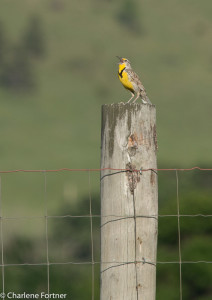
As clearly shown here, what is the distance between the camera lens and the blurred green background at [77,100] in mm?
48125

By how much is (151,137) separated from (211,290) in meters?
24.4

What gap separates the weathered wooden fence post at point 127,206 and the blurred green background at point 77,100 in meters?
24.9

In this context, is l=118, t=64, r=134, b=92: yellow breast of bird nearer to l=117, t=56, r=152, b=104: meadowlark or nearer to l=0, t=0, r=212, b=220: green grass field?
l=117, t=56, r=152, b=104: meadowlark

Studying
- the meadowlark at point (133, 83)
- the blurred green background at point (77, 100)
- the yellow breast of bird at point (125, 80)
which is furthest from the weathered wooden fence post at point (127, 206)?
the blurred green background at point (77, 100)

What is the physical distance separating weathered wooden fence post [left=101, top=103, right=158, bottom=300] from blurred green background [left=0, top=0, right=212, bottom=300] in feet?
81.8

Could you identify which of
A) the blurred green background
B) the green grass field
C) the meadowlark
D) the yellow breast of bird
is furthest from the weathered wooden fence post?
the green grass field

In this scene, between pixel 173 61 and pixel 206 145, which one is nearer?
pixel 206 145

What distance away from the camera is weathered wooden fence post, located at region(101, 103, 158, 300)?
20.3 ft

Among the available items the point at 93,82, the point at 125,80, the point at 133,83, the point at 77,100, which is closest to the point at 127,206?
the point at 133,83

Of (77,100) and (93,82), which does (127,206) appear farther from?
(93,82)

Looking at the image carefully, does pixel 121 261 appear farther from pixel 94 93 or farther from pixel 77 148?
pixel 94 93

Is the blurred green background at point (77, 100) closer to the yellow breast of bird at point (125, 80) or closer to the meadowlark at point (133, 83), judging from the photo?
the yellow breast of bird at point (125, 80)

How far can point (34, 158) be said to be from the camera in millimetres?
Answer: 89812

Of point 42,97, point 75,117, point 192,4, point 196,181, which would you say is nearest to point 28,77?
point 42,97
